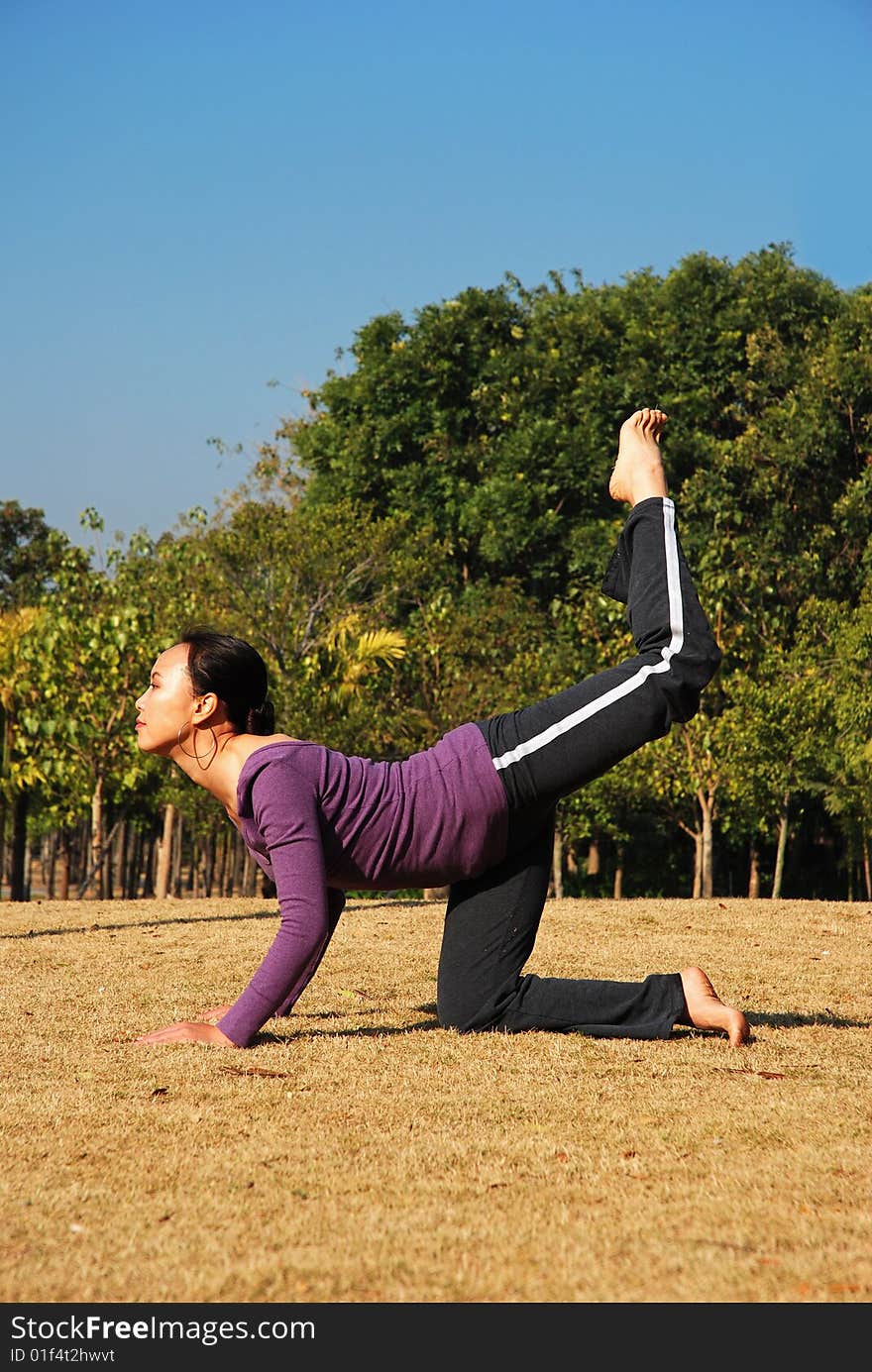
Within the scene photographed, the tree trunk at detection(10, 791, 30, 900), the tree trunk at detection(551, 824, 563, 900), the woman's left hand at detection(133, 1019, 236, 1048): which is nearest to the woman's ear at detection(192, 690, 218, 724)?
the woman's left hand at detection(133, 1019, 236, 1048)

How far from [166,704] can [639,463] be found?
2102mm

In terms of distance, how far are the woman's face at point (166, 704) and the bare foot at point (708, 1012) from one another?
7.12 feet

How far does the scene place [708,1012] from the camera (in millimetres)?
4867

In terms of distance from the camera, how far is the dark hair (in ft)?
16.0

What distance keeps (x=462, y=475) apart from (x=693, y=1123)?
24625mm

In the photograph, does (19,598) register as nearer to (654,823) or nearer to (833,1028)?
(654,823)

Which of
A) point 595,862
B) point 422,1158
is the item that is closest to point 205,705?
point 422,1158

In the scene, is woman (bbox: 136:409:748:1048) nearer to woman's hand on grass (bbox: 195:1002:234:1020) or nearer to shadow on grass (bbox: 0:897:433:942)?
woman's hand on grass (bbox: 195:1002:234:1020)

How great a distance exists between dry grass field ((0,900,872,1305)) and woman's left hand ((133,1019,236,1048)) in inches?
3.3

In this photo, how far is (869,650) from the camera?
1888cm

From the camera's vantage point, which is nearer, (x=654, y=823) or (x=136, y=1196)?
(x=136, y=1196)

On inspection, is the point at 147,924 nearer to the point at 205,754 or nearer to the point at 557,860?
the point at 205,754
